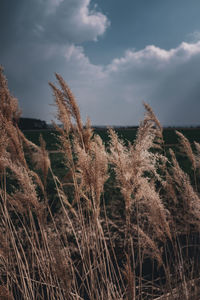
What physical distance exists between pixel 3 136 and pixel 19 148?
28cm

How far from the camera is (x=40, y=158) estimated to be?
218 centimetres

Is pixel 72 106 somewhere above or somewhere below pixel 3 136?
above

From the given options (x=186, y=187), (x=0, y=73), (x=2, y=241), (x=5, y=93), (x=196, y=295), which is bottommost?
(x=196, y=295)

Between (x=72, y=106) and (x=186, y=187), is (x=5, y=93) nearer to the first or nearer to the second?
(x=72, y=106)

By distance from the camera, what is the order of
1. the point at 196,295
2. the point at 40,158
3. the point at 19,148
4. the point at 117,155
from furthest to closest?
the point at 40,158
the point at 196,295
the point at 19,148
the point at 117,155

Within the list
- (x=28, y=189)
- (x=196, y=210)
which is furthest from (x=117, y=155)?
(x=196, y=210)

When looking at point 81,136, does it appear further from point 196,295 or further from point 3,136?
point 196,295

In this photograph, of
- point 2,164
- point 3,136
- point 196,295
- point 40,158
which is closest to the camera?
point 3,136

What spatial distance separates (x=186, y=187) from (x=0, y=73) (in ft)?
5.91

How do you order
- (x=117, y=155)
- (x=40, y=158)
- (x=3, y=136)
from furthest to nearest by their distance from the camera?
(x=40, y=158), (x=3, y=136), (x=117, y=155)

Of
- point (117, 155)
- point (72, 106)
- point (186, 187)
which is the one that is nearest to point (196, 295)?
point (186, 187)

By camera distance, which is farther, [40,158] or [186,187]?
[40,158]

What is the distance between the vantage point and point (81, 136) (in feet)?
4.40

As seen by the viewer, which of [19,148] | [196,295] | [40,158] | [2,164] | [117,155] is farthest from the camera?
[40,158]
